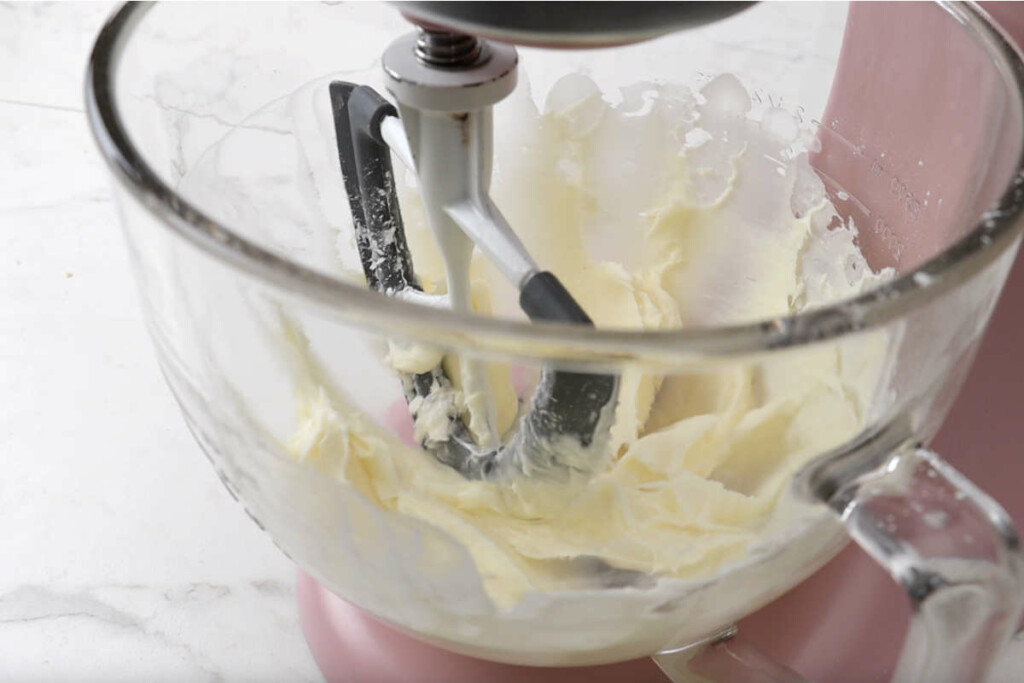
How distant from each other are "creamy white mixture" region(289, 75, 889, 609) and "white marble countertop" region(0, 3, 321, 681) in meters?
0.10

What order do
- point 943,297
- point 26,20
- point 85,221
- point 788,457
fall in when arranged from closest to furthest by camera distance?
point 943,297 → point 788,457 → point 85,221 → point 26,20

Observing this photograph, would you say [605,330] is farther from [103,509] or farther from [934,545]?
[103,509]

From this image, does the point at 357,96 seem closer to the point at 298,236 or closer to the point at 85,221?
the point at 298,236

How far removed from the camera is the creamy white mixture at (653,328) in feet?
1.08

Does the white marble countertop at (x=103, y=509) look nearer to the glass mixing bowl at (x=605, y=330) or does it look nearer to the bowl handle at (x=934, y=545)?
the glass mixing bowl at (x=605, y=330)

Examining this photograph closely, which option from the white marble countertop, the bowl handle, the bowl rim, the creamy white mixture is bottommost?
the white marble countertop

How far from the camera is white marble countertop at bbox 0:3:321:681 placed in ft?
1.41

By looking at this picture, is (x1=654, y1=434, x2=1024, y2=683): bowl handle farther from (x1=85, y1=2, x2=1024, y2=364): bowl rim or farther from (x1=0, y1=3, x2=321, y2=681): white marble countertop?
(x1=0, y1=3, x2=321, y2=681): white marble countertop

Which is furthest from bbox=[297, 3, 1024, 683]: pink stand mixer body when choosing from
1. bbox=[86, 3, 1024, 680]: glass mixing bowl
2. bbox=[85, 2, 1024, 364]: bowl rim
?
bbox=[85, 2, 1024, 364]: bowl rim

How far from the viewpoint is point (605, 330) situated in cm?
24

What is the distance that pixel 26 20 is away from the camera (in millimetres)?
822

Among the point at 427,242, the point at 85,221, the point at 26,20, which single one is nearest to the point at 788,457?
the point at 427,242

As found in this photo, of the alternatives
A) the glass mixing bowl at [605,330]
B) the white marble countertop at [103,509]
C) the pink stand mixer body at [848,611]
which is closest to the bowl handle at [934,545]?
the glass mixing bowl at [605,330]

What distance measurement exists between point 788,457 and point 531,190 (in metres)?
0.21
